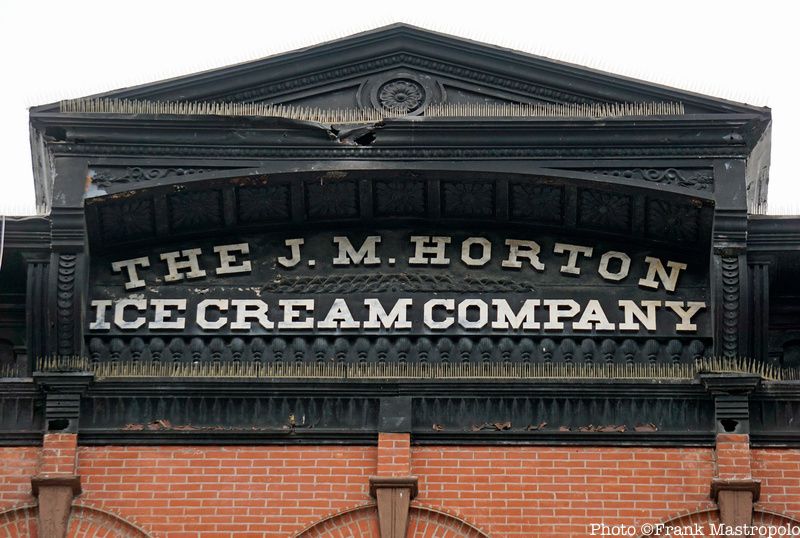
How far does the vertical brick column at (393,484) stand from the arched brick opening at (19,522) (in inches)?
159

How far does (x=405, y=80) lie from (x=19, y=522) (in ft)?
25.0

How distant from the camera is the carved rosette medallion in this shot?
2905cm

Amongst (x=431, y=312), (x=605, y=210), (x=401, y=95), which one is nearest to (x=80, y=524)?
(x=431, y=312)

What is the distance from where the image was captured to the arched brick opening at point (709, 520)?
2648 cm

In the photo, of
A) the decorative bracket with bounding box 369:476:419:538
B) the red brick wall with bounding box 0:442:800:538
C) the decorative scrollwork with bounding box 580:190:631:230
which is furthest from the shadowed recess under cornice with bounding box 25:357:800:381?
the decorative scrollwork with bounding box 580:190:631:230

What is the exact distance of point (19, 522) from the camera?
2672cm

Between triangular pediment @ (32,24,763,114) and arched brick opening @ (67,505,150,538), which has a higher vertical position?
triangular pediment @ (32,24,763,114)

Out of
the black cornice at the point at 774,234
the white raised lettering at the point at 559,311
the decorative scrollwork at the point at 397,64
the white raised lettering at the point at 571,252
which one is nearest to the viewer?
the black cornice at the point at 774,234

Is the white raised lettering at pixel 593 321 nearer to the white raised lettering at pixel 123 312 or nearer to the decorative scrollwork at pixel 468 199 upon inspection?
the decorative scrollwork at pixel 468 199

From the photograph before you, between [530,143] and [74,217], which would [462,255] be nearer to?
[530,143]

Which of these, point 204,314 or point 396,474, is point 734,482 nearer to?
point 396,474

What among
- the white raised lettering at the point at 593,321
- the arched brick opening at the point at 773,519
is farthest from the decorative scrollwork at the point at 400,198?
the arched brick opening at the point at 773,519

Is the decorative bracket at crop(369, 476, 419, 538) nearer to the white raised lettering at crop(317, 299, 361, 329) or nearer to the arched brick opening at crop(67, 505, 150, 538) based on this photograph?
the white raised lettering at crop(317, 299, 361, 329)

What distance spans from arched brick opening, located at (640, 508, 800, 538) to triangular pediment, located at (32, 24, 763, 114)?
5.36 meters
